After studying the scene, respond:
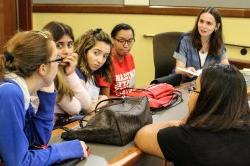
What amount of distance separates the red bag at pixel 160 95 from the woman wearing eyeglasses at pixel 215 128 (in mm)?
604

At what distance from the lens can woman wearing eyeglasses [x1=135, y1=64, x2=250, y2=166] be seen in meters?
1.26

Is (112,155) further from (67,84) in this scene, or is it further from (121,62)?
(121,62)

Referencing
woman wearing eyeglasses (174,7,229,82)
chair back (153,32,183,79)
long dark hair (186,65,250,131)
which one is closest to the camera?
long dark hair (186,65,250,131)

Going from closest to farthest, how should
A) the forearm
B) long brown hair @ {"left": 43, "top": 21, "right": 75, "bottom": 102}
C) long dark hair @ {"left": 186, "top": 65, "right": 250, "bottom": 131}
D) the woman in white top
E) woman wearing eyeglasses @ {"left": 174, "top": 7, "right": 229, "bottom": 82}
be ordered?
long dark hair @ {"left": 186, "top": 65, "right": 250, "bottom": 131} < the forearm < long brown hair @ {"left": 43, "top": 21, "right": 75, "bottom": 102} < the woman in white top < woman wearing eyeglasses @ {"left": 174, "top": 7, "right": 229, "bottom": 82}

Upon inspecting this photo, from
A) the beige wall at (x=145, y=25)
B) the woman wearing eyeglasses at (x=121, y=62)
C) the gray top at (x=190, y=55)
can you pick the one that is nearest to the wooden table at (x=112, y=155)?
the woman wearing eyeglasses at (x=121, y=62)

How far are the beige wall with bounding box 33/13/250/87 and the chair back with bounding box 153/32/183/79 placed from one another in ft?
2.44

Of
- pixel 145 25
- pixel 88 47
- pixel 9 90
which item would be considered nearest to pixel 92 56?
pixel 88 47

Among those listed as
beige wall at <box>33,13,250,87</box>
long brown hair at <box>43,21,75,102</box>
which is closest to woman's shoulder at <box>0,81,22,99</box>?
long brown hair at <box>43,21,75,102</box>

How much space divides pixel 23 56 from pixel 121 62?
54.1 inches

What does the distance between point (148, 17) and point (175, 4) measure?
332 mm

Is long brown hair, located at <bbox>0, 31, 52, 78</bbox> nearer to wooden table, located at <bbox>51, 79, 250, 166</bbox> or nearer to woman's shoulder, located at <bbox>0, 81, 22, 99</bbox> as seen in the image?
woman's shoulder, located at <bbox>0, 81, 22, 99</bbox>

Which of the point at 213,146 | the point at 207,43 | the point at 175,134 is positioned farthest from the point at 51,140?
the point at 207,43

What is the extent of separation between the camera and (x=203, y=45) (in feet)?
10.0

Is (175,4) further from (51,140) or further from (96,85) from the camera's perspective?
(51,140)
